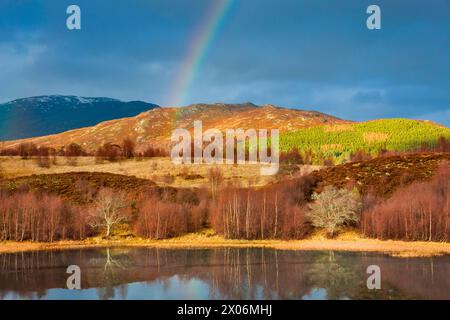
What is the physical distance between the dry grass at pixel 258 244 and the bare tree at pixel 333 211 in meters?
1.66

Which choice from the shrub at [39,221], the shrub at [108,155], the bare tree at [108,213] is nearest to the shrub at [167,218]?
the bare tree at [108,213]

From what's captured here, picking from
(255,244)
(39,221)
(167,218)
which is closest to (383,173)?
(255,244)

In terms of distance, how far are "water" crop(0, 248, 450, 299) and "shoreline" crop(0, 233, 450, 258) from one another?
4696 millimetres

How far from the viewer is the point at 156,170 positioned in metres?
121

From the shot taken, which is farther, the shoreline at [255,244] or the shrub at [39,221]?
the shrub at [39,221]

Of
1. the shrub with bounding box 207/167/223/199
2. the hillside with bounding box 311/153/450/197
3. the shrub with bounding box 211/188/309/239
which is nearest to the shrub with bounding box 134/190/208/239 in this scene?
the shrub with bounding box 211/188/309/239

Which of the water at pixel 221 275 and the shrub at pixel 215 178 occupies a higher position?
the shrub at pixel 215 178

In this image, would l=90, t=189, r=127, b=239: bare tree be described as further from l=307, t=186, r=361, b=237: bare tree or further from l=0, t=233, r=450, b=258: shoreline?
l=307, t=186, r=361, b=237: bare tree

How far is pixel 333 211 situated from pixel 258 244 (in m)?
11.1

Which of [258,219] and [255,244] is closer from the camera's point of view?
[255,244]

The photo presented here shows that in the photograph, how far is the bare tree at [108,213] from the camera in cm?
7200

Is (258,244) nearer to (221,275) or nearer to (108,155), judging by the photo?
(221,275)

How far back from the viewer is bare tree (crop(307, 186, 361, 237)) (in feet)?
233

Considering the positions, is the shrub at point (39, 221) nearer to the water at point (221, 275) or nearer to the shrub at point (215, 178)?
the water at point (221, 275)
